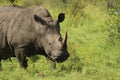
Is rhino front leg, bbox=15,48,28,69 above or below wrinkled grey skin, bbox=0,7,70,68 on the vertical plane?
below

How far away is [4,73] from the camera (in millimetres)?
8359

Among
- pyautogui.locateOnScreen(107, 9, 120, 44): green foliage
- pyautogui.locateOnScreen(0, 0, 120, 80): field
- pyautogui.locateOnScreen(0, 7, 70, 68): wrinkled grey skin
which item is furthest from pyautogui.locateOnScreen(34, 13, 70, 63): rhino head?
pyautogui.locateOnScreen(107, 9, 120, 44): green foliage

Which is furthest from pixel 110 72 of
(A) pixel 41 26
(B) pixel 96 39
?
(B) pixel 96 39

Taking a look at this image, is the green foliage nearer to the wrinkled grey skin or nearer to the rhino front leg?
the wrinkled grey skin

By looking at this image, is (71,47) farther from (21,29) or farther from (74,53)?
(21,29)

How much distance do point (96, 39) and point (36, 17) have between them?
14.8 ft

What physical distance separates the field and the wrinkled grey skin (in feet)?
1.21

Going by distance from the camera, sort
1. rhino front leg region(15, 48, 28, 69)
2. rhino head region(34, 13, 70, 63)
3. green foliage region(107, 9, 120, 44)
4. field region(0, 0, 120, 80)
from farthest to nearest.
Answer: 1. green foliage region(107, 9, 120, 44)
2. rhino front leg region(15, 48, 28, 69)
3. field region(0, 0, 120, 80)
4. rhino head region(34, 13, 70, 63)

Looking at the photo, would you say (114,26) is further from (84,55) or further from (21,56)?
(21,56)

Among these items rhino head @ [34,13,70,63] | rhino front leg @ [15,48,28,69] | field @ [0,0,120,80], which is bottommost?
field @ [0,0,120,80]

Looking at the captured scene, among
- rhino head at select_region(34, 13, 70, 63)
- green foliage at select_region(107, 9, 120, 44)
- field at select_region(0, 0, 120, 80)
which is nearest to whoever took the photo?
rhino head at select_region(34, 13, 70, 63)

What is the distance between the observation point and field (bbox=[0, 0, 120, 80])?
834cm

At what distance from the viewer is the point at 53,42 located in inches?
331

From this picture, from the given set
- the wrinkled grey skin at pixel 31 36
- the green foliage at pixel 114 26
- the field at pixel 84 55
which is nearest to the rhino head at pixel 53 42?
the wrinkled grey skin at pixel 31 36
